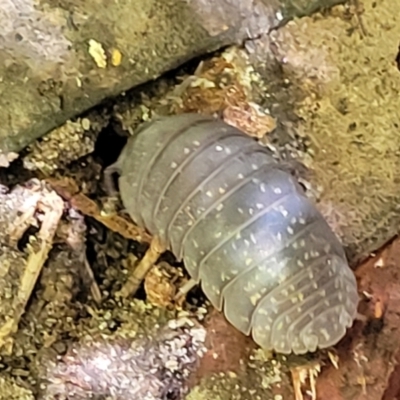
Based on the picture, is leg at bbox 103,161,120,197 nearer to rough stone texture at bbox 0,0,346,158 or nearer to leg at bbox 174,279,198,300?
rough stone texture at bbox 0,0,346,158

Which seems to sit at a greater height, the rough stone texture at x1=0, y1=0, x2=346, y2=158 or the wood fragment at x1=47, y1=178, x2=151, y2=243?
the rough stone texture at x1=0, y1=0, x2=346, y2=158

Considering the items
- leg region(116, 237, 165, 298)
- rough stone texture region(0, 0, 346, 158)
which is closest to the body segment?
leg region(116, 237, 165, 298)

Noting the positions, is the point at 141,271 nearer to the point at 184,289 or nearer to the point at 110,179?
the point at 184,289

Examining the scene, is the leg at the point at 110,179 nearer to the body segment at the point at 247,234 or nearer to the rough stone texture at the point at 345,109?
the body segment at the point at 247,234

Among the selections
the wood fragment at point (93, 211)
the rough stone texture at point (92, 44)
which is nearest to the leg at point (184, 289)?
the wood fragment at point (93, 211)

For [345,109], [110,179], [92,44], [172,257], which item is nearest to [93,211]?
[110,179]

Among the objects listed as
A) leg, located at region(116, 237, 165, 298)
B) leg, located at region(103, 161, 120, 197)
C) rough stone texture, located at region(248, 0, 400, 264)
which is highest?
rough stone texture, located at region(248, 0, 400, 264)
